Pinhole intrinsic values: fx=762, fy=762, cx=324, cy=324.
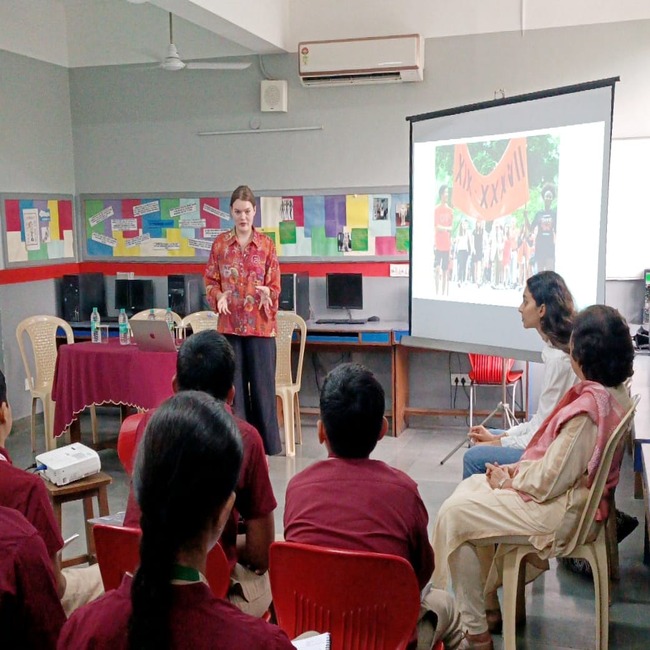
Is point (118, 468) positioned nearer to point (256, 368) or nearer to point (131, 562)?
point (256, 368)

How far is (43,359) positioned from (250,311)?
1695 millimetres

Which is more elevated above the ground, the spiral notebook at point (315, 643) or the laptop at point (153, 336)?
the laptop at point (153, 336)

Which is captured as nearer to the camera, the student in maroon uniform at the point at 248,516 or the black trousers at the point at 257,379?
the student in maroon uniform at the point at 248,516

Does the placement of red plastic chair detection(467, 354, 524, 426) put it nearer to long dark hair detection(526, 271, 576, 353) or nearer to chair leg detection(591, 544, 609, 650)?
long dark hair detection(526, 271, 576, 353)

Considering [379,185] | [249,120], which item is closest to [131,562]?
[379,185]

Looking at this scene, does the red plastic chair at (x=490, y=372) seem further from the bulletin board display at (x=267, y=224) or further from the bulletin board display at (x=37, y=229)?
the bulletin board display at (x=37, y=229)

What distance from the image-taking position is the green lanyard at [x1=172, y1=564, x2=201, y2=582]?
3.37 feet

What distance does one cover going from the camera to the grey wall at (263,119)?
211 inches

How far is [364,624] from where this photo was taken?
1681 millimetres

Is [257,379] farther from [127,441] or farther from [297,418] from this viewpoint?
[127,441]

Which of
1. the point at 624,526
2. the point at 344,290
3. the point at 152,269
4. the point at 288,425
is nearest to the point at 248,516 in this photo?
the point at 624,526

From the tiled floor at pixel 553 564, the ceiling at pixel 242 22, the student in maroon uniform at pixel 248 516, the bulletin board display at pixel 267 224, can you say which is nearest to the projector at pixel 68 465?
the tiled floor at pixel 553 564

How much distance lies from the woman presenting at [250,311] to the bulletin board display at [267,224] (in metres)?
1.49

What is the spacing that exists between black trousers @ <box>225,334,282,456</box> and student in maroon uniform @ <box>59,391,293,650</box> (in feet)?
11.2
